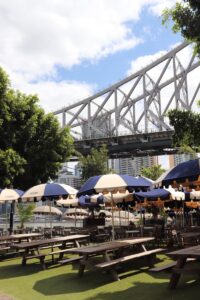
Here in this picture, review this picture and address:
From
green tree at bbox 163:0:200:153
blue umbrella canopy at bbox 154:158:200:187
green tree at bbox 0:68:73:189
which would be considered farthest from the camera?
green tree at bbox 0:68:73:189

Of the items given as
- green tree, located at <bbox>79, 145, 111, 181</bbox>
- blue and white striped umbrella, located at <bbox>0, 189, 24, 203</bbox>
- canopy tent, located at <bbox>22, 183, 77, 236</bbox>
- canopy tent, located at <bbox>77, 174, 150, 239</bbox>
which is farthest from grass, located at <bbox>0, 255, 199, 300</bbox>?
green tree, located at <bbox>79, 145, 111, 181</bbox>

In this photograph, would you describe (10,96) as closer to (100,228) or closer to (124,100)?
(100,228)

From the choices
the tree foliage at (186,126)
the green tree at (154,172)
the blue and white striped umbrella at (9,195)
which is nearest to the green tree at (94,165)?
the green tree at (154,172)

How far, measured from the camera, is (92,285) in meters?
7.66

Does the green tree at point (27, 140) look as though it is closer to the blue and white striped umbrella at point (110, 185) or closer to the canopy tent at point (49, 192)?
the canopy tent at point (49, 192)

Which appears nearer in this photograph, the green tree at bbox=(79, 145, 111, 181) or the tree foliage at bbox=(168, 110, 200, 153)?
the tree foliage at bbox=(168, 110, 200, 153)

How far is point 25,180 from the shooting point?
2053 cm

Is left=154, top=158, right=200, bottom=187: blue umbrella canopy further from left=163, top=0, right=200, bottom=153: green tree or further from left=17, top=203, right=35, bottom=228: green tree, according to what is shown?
left=17, top=203, right=35, bottom=228: green tree

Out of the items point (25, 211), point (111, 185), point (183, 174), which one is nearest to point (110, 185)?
point (111, 185)

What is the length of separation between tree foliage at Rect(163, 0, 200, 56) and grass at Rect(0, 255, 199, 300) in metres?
5.20

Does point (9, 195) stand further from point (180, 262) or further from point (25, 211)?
point (180, 262)

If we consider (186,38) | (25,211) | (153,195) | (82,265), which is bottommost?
(82,265)

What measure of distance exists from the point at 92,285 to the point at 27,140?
1380cm

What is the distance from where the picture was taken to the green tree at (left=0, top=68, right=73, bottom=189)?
19328 millimetres
